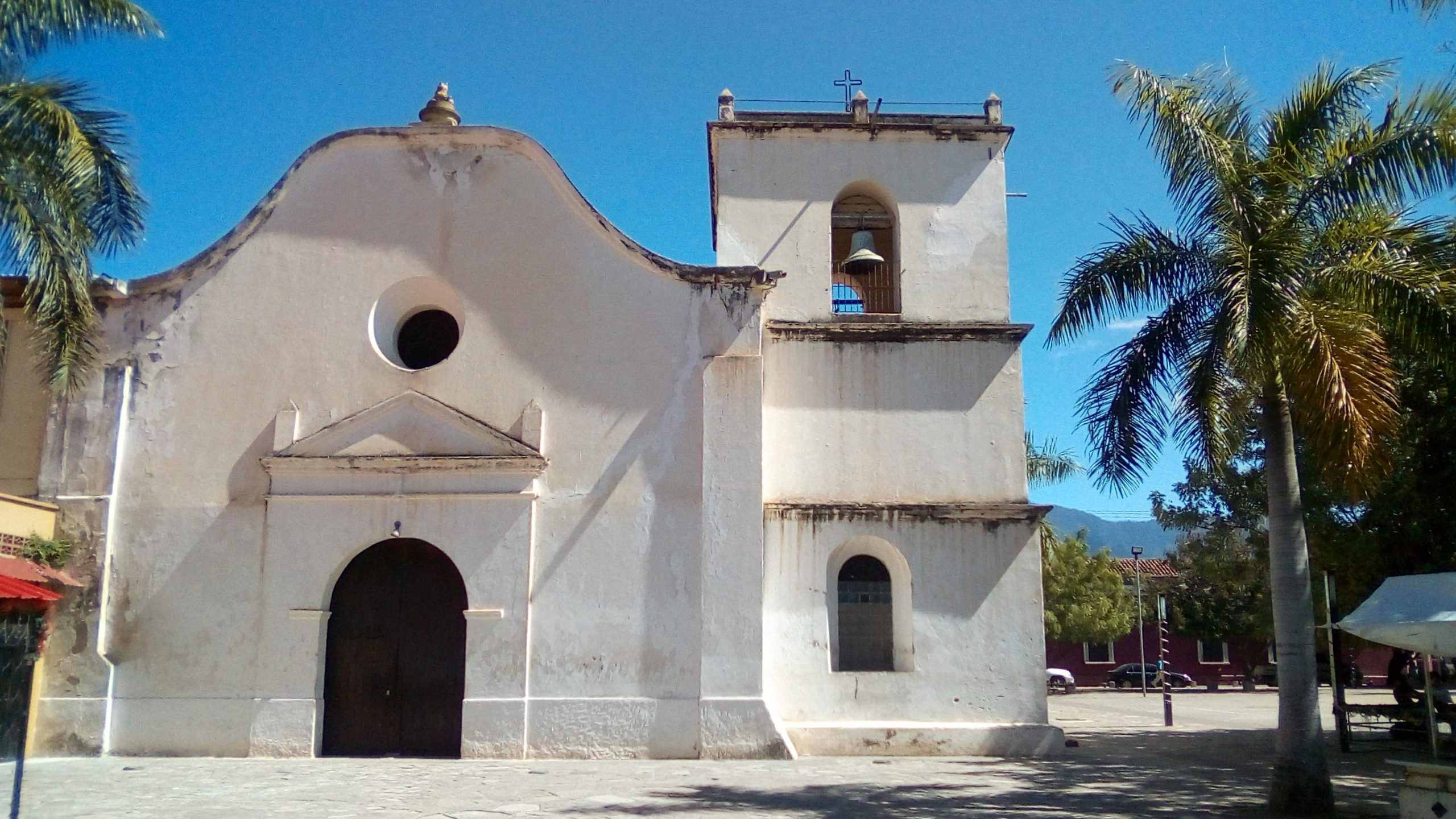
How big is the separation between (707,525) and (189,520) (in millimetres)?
6290

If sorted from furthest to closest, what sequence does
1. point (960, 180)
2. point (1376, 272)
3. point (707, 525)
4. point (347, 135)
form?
point (960, 180) < point (347, 135) < point (707, 525) < point (1376, 272)

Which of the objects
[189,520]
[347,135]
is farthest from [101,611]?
[347,135]

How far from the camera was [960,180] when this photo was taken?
16.5 metres

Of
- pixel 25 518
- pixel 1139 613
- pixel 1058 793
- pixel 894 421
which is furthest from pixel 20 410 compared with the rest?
pixel 1139 613

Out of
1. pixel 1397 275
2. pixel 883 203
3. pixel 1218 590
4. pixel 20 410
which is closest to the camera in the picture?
pixel 1397 275

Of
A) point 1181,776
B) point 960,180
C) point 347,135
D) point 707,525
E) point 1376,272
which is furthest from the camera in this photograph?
point 960,180

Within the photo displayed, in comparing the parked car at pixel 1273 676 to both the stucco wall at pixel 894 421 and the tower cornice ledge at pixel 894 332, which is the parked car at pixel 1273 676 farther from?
the tower cornice ledge at pixel 894 332

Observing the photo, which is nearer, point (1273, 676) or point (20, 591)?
point (20, 591)

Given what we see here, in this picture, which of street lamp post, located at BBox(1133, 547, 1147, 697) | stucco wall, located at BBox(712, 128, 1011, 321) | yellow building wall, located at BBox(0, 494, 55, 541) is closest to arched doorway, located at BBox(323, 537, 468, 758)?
yellow building wall, located at BBox(0, 494, 55, 541)

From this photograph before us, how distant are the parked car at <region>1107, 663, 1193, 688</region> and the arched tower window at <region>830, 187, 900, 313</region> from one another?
100 feet

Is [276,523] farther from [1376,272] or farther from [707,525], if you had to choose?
[1376,272]

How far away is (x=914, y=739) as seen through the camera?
14477 millimetres

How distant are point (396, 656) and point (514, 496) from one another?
2454mm

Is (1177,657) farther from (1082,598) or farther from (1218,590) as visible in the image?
(1082,598)
